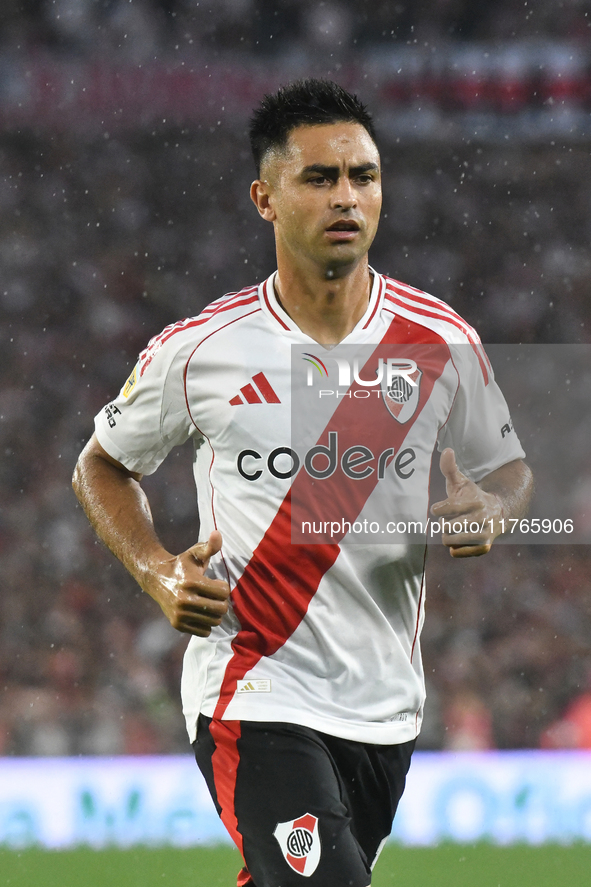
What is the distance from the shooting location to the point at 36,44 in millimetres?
9555

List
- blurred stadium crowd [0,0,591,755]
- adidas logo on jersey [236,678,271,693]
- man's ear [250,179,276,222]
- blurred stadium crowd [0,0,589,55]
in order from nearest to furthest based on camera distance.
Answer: adidas logo on jersey [236,678,271,693] → man's ear [250,179,276,222] → blurred stadium crowd [0,0,591,755] → blurred stadium crowd [0,0,589,55]

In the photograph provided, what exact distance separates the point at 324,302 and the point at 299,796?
3.94 feet

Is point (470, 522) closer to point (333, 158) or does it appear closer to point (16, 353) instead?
point (333, 158)

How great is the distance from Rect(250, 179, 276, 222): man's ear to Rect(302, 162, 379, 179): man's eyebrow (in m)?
0.20

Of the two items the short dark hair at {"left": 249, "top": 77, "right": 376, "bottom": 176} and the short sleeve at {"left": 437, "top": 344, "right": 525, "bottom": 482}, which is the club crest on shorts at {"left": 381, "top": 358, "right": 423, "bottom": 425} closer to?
the short sleeve at {"left": 437, "top": 344, "right": 525, "bottom": 482}

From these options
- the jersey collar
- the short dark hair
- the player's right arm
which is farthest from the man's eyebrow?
the player's right arm

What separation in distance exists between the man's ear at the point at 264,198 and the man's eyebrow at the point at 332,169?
0.65 feet

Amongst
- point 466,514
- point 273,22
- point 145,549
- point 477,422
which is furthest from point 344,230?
point 273,22

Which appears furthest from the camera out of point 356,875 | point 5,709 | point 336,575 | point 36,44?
point 36,44

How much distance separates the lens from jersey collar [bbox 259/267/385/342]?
9.20 feet

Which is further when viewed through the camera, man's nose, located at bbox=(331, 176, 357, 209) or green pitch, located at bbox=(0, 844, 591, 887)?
green pitch, located at bbox=(0, 844, 591, 887)

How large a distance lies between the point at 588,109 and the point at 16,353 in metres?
5.26

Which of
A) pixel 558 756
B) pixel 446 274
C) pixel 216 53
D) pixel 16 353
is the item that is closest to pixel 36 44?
pixel 216 53

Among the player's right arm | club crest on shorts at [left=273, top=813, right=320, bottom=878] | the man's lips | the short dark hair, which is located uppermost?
the short dark hair
